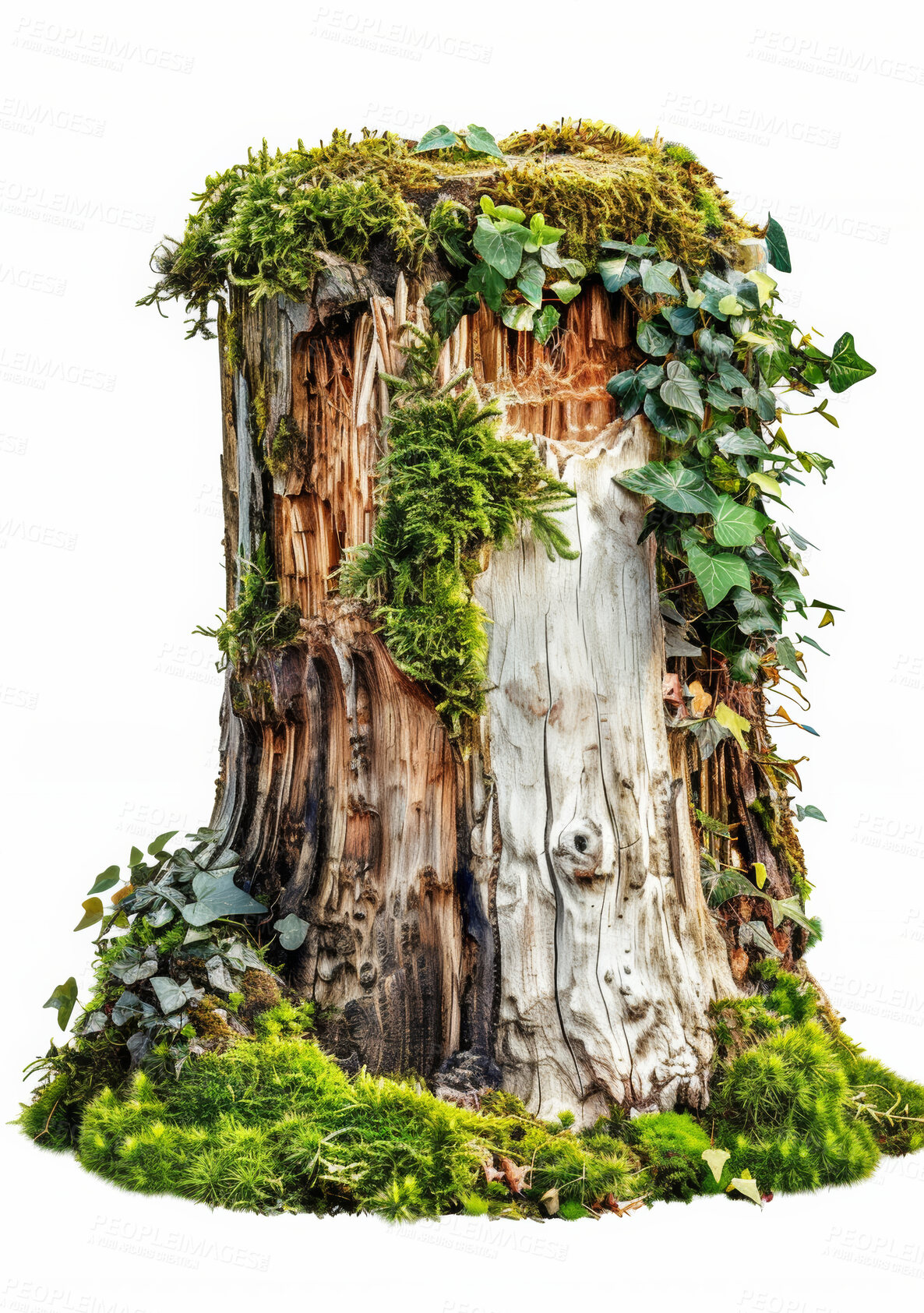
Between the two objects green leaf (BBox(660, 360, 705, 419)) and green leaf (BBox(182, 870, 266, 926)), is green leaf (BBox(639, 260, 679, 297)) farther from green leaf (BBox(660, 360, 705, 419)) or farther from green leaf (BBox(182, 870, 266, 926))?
green leaf (BBox(182, 870, 266, 926))

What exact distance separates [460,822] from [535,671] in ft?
1.92

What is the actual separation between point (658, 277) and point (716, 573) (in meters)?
A: 1.04

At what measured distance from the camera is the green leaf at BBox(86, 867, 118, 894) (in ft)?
14.7

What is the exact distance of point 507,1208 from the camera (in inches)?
138

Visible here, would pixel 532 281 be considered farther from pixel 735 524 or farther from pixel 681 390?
pixel 735 524

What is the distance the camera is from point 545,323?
4.04m

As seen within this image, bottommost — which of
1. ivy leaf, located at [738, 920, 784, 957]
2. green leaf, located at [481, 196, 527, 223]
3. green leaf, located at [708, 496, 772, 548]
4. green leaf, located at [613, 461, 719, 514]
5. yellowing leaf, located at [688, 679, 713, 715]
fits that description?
ivy leaf, located at [738, 920, 784, 957]

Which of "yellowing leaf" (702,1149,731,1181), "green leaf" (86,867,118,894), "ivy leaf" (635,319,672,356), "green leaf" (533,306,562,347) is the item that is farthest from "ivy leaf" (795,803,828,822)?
"green leaf" (86,867,118,894)

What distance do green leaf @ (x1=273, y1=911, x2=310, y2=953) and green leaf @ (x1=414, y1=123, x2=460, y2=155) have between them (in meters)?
2.79

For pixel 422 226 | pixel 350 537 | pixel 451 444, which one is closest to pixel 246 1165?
pixel 350 537

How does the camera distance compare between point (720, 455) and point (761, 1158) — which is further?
point (720, 455)

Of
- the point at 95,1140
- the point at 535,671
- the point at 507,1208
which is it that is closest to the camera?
the point at 507,1208

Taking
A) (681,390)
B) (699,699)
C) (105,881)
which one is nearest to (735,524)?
(681,390)

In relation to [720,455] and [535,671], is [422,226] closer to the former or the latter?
[720,455]
